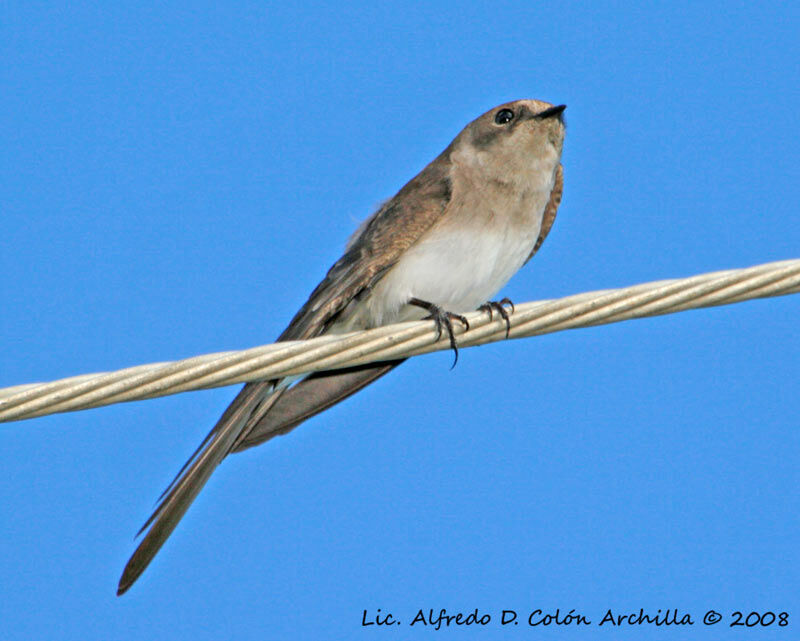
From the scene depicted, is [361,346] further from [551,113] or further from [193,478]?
[551,113]

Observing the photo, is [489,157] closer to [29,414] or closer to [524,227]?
[524,227]

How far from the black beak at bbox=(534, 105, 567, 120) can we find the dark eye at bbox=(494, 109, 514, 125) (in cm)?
17

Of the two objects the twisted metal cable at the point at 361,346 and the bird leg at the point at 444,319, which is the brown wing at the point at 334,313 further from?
the twisted metal cable at the point at 361,346

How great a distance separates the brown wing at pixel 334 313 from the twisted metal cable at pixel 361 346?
1150 millimetres

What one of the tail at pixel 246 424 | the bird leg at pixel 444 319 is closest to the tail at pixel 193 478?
the tail at pixel 246 424

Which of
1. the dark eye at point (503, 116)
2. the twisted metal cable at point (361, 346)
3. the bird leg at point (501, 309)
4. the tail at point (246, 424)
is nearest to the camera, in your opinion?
the twisted metal cable at point (361, 346)

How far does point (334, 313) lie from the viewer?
6.12m

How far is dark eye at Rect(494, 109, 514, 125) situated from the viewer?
22.8 ft

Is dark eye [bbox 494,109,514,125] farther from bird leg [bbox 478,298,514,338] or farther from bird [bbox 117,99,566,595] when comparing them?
bird leg [bbox 478,298,514,338]

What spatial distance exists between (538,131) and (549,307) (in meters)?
2.44

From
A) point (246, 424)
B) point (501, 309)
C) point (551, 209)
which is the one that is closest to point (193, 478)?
point (246, 424)

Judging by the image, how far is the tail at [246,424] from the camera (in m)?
5.17

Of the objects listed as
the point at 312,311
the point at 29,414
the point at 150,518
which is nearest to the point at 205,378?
the point at 29,414

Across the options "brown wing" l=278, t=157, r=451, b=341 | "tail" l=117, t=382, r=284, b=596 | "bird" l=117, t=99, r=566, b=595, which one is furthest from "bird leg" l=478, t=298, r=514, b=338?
"tail" l=117, t=382, r=284, b=596
